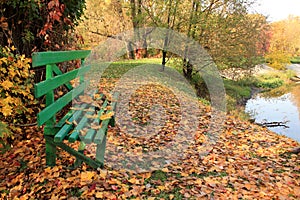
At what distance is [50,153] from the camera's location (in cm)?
266

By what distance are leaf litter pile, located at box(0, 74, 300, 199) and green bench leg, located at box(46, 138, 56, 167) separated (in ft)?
0.22

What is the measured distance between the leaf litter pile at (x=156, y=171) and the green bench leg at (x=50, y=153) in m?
0.07

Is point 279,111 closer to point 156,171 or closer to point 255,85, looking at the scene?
point 255,85

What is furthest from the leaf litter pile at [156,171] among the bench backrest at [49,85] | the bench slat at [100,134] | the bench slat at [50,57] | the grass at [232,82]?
the grass at [232,82]

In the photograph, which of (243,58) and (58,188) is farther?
(243,58)

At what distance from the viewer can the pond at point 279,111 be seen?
8.60 meters

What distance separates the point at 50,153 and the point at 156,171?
122 centimetres

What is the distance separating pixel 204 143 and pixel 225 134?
34.9 inches

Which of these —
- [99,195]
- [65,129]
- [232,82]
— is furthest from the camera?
[232,82]

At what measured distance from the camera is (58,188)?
2.41 meters

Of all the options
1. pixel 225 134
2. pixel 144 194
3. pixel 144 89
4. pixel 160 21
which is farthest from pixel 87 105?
pixel 160 21

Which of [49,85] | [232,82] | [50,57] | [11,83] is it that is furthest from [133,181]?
[232,82]

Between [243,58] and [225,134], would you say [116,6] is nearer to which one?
[243,58]

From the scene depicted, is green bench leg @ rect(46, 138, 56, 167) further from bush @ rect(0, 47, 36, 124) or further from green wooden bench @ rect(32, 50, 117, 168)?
bush @ rect(0, 47, 36, 124)
